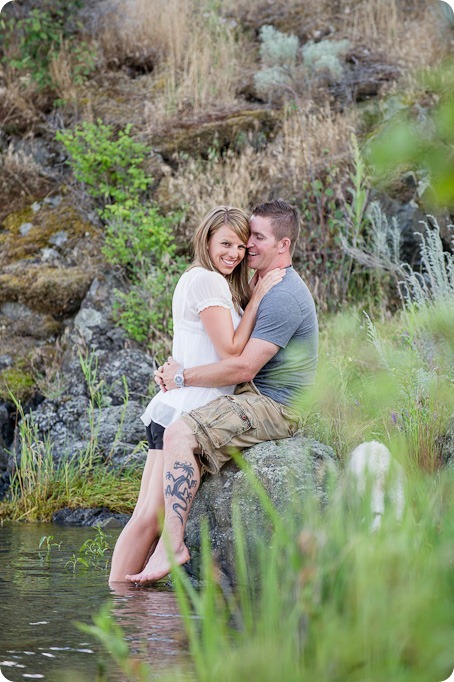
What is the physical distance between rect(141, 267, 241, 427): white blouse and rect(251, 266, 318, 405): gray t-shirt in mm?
201

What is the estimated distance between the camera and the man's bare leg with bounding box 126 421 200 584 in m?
4.75

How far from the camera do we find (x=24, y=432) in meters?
7.60

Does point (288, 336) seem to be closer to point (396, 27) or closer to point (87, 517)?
point (87, 517)

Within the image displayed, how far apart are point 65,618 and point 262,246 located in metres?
2.29

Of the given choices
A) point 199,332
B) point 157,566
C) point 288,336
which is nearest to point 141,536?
point 157,566

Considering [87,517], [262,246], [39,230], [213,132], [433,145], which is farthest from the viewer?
[213,132]

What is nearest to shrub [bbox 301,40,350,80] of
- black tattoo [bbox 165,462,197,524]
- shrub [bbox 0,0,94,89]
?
shrub [bbox 0,0,94,89]

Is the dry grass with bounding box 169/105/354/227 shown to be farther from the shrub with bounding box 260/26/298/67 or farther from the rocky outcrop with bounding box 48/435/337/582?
the rocky outcrop with bounding box 48/435/337/582

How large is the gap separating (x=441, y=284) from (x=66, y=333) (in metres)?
3.99

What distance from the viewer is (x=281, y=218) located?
5273 mm

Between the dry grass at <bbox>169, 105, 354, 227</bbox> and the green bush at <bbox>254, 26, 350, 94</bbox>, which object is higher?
the green bush at <bbox>254, 26, 350, 94</bbox>

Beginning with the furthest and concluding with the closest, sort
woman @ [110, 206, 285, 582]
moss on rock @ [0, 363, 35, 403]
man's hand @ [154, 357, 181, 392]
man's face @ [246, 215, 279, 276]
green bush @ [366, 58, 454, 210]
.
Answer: moss on rock @ [0, 363, 35, 403] → man's face @ [246, 215, 279, 276] → man's hand @ [154, 357, 181, 392] → woman @ [110, 206, 285, 582] → green bush @ [366, 58, 454, 210]

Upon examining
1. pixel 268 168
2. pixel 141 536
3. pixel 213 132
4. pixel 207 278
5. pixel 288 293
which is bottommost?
pixel 141 536

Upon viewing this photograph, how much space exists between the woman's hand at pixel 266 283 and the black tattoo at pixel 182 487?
100 centimetres
